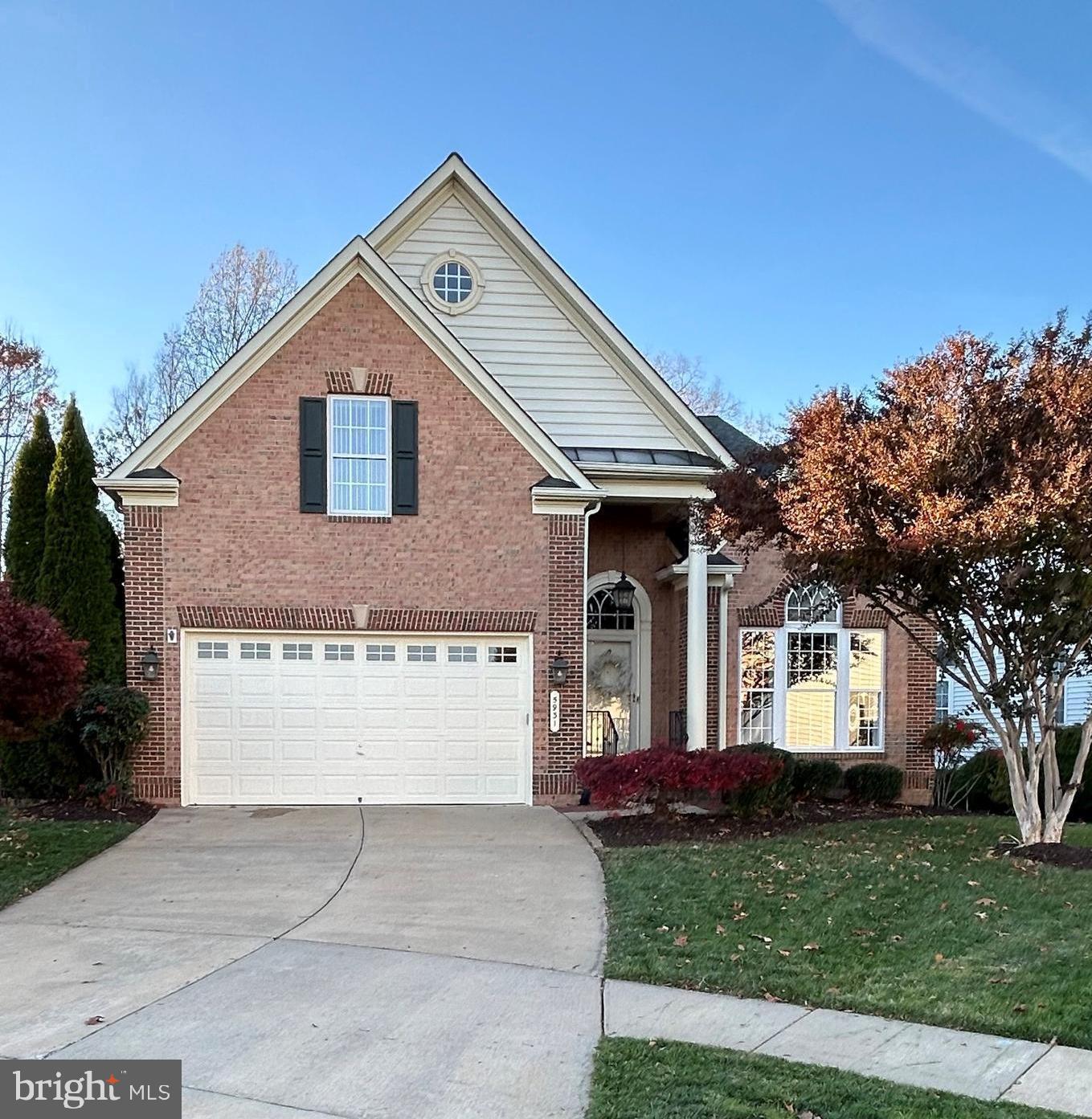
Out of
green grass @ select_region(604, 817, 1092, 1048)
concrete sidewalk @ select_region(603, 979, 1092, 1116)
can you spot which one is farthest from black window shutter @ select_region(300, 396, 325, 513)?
concrete sidewalk @ select_region(603, 979, 1092, 1116)

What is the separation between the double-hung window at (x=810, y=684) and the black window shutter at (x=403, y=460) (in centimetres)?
580

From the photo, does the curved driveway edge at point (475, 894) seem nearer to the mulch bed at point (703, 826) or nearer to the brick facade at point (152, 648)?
the mulch bed at point (703, 826)

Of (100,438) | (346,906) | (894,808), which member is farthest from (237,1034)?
(100,438)

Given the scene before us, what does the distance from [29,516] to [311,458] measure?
443cm

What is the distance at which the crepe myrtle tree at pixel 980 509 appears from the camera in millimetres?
7723

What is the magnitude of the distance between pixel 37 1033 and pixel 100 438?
26846 mm

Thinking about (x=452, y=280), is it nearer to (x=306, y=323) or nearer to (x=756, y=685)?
(x=306, y=323)

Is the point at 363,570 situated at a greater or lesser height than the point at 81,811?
greater

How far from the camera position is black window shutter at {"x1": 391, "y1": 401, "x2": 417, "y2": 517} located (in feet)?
40.4

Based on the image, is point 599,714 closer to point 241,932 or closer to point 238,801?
point 238,801

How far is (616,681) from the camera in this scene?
15.2 meters

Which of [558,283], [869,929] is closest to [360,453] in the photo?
[558,283]

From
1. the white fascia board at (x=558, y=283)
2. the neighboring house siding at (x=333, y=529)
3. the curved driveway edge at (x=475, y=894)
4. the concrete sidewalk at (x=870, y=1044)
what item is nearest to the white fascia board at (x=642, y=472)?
the white fascia board at (x=558, y=283)

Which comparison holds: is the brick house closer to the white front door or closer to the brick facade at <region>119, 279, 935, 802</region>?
the brick facade at <region>119, 279, 935, 802</region>
